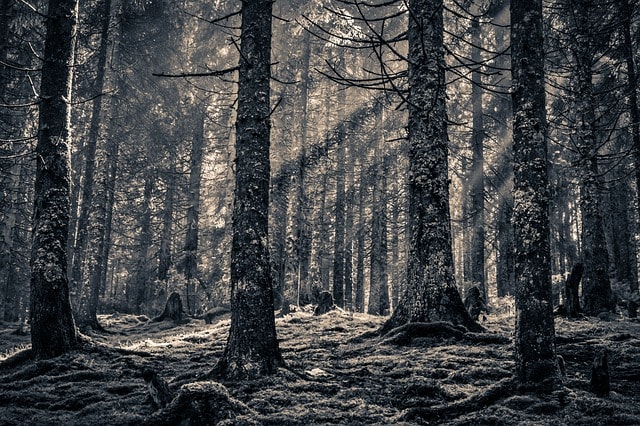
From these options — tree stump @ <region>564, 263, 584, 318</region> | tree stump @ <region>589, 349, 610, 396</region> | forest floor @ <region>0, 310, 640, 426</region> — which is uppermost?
tree stump @ <region>564, 263, 584, 318</region>

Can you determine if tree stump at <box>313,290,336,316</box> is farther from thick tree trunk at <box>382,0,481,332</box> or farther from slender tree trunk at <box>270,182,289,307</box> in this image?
thick tree trunk at <box>382,0,481,332</box>

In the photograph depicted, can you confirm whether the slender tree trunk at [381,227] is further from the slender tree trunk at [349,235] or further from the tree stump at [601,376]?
the tree stump at [601,376]

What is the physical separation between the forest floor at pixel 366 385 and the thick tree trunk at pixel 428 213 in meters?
0.71

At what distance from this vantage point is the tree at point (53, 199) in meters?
7.95

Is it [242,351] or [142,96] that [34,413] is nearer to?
[242,351]

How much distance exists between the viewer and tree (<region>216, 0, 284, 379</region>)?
621 cm

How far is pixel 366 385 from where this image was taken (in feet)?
20.0

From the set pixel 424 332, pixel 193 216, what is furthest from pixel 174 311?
pixel 424 332

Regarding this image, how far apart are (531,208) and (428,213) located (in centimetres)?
387

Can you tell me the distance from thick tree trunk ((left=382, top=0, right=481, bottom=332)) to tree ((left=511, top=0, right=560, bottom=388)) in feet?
10.2

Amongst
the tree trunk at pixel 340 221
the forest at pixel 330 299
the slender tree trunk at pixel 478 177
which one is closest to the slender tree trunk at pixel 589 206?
the forest at pixel 330 299

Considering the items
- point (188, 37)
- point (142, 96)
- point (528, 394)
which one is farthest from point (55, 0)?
point (188, 37)

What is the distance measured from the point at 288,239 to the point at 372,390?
16.7 m

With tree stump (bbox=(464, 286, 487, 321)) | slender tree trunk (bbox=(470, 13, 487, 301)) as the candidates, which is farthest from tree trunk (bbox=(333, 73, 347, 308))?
tree stump (bbox=(464, 286, 487, 321))
